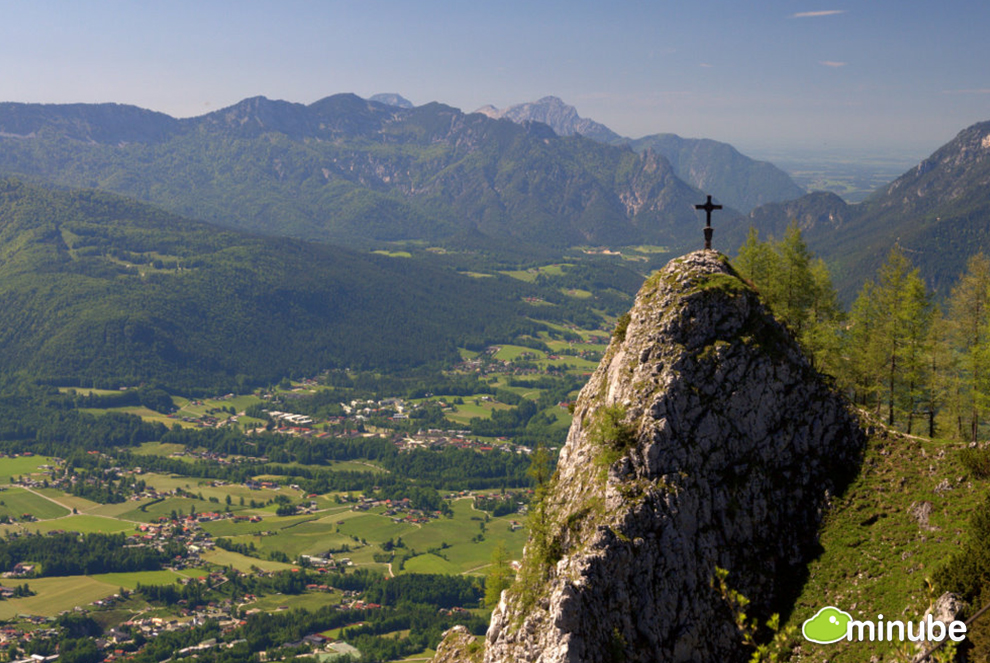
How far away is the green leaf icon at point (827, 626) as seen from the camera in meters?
41.6

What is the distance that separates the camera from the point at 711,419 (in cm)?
4644

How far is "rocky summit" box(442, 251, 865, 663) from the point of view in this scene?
42.2 metres

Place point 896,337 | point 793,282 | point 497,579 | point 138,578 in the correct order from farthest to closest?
point 138,578, point 793,282, point 896,337, point 497,579

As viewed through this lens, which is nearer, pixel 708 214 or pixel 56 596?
pixel 708 214

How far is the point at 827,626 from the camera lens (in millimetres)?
42094

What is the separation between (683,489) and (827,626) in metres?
10.00

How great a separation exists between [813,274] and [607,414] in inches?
1335

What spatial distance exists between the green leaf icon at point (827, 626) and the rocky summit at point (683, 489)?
2.12 metres

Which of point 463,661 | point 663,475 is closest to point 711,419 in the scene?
point 663,475

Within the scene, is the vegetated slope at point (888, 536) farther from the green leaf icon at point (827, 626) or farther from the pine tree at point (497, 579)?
the pine tree at point (497, 579)

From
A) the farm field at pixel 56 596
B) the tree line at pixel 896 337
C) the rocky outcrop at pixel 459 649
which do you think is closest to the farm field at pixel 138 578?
the farm field at pixel 56 596

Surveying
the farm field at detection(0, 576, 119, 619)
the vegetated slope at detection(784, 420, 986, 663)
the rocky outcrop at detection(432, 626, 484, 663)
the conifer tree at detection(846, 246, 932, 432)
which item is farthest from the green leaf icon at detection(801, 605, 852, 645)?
the farm field at detection(0, 576, 119, 619)
